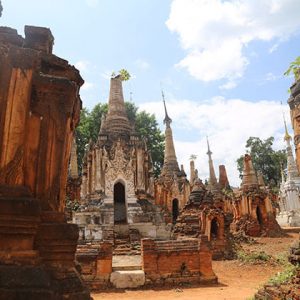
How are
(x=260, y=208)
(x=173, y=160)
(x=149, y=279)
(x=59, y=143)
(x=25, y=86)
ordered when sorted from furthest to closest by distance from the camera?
(x=173, y=160) < (x=260, y=208) < (x=149, y=279) < (x=59, y=143) < (x=25, y=86)

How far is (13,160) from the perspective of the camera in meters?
3.06

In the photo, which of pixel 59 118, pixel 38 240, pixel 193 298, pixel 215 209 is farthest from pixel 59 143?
pixel 215 209

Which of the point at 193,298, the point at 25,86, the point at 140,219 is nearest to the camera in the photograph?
the point at 25,86

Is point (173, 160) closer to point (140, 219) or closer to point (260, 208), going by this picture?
point (260, 208)

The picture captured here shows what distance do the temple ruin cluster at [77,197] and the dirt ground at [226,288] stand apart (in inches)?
26.3

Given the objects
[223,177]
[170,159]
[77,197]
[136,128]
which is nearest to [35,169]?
[77,197]

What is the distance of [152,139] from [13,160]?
127 feet

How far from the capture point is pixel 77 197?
25484 millimetres

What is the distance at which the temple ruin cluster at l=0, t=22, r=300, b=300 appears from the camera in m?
2.94

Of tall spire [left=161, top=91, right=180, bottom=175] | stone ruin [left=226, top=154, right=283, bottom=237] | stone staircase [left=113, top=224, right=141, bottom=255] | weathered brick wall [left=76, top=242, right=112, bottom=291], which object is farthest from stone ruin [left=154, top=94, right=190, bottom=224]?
weathered brick wall [left=76, top=242, right=112, bottom=291]

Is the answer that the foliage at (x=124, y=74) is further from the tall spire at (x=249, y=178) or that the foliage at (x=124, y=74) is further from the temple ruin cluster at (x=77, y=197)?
the tall spire at (x=249, y=178)

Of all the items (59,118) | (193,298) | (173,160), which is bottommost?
(193,298)

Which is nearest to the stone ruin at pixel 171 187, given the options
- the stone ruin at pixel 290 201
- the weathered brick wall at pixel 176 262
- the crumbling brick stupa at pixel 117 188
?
the crumbling brick stupa at pixel 117 188

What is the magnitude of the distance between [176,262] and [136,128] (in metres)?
30.7
